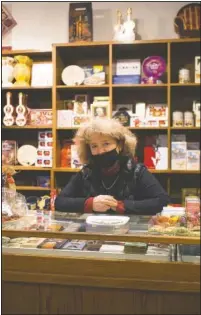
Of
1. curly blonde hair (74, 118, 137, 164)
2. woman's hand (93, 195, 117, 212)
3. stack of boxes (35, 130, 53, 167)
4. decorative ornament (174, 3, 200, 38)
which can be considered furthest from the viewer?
stack of boxes (35, 130, 53, 167)

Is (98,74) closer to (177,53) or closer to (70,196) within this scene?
(177,53)

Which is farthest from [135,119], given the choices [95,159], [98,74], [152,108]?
[95,159]

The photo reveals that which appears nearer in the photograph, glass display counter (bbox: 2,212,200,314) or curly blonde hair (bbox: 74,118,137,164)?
glass display counter (bbox: 2,212,200,314)

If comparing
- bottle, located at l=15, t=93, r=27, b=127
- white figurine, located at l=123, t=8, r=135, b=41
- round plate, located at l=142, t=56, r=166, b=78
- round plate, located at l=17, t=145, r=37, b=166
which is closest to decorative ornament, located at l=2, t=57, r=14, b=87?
bottle, located at l=15, t=93, r=27, b=127

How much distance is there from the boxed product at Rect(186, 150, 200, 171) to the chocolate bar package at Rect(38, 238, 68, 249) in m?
1.91

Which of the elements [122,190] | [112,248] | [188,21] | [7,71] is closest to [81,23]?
[7,71]

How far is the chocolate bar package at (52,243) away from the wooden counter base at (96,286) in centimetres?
4

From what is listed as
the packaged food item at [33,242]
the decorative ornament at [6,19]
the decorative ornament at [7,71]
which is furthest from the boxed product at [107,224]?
the decorative ornament at [7,71]

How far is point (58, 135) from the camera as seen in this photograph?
3250mm

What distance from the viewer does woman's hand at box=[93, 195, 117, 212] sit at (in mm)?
1904

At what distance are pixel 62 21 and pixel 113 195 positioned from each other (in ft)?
5.56

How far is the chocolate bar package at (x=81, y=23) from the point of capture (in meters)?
3.14

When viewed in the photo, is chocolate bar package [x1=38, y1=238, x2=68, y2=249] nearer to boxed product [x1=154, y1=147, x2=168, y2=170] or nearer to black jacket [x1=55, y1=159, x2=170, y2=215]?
black jacket [x1=55, y1=159, x2=170, y2=215]

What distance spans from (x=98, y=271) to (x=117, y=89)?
2.14 meters
